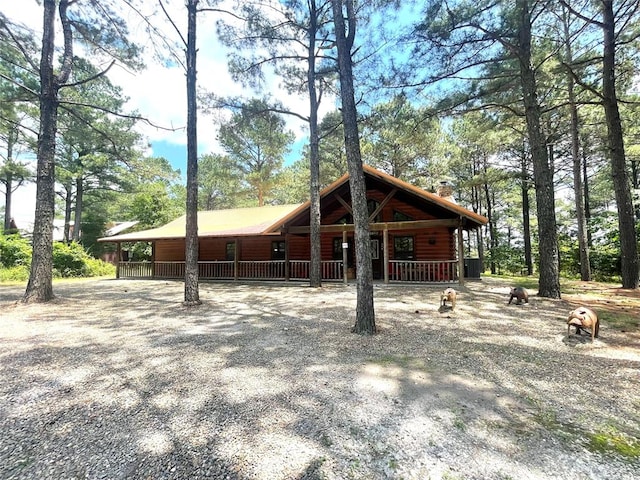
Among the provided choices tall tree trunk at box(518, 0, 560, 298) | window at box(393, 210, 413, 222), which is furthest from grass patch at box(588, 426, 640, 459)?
window at box(393, 210, 413, 222)

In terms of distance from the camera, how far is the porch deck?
12.2 meters

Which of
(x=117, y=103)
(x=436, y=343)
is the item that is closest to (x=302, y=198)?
(x=117, y=103)

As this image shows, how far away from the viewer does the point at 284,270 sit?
14875 mm

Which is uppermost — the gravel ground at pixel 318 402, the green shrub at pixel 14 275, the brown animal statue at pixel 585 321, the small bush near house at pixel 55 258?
the small bush near house at pixel 55 258

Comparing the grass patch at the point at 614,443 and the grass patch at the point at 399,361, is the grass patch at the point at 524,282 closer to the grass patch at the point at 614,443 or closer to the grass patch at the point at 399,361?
the grass patch at the point at 399,361

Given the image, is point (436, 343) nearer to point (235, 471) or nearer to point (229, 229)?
point (235, 471)

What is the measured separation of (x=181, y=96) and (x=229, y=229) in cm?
707

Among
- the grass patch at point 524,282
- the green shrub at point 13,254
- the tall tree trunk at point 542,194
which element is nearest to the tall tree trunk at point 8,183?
the green shrub at point 13,254

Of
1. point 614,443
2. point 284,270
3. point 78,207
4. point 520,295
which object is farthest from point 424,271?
point 78,207

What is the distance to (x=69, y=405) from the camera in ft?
9.11

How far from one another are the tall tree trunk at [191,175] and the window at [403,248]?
346 inches

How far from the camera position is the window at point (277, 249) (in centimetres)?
1580

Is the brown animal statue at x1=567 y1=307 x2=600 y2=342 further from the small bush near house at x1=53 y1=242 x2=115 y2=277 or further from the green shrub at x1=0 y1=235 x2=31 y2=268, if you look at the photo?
the green shrub at x1=0 y1=235 x2=31 y2=268

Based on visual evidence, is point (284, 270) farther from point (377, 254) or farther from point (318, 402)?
point (318, 402)
